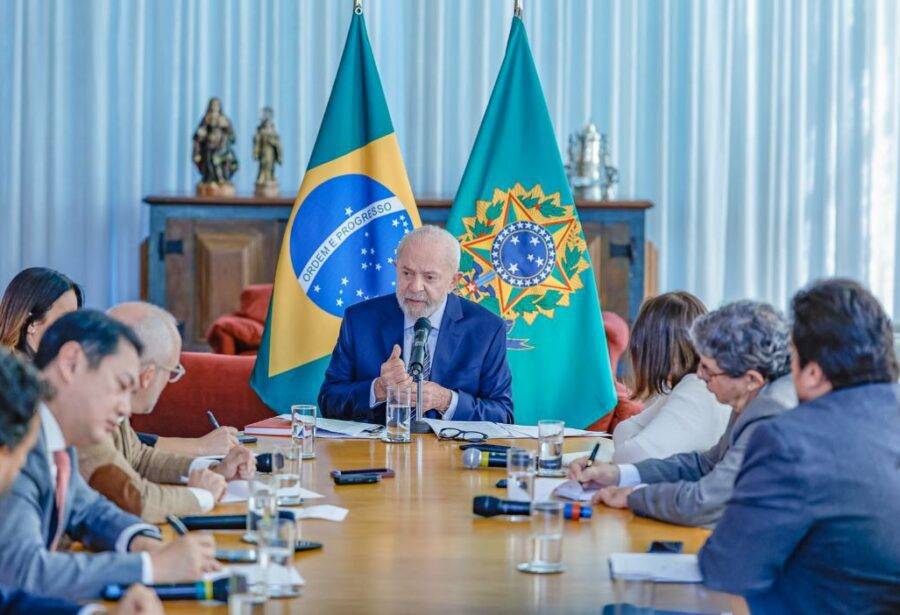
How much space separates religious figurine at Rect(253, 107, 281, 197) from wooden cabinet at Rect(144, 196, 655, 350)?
26cm

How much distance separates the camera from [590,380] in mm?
5055

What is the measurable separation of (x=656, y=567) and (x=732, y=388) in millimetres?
558

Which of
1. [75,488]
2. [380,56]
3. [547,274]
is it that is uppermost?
[380,56]

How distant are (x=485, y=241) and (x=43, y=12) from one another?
4681 mm

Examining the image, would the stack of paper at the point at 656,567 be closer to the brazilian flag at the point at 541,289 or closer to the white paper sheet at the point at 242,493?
the white paper sheet at the point at 242,493

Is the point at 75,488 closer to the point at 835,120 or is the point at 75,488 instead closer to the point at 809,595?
the point at 809,595

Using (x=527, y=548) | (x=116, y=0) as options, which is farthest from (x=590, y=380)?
(x=116, y=0)

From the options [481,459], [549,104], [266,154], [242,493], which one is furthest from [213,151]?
[242,493]

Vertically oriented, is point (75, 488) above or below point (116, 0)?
below

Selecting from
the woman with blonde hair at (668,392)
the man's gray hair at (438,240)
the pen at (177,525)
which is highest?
the man's gray hair at (438,240)

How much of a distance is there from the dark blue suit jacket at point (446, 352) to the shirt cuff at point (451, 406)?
19 cm

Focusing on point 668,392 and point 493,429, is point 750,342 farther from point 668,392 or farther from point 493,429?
point 493,429

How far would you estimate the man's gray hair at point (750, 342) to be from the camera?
105 inches

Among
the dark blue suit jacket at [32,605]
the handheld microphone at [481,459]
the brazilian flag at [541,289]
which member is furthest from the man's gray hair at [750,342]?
the brazilian flag at [541,289]
